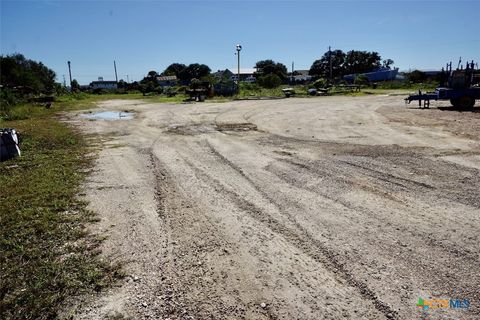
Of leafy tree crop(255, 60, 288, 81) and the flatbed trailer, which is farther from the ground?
leafy tree crop(255, 60, 288, 81)

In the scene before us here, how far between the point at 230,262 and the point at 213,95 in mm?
34522

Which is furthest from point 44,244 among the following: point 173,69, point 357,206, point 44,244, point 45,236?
point 173,69

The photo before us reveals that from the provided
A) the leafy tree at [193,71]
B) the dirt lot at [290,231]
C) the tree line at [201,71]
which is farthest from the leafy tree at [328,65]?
the dirt lot at [290,231]

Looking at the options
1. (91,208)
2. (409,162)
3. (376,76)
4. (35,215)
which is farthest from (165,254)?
(376,76)

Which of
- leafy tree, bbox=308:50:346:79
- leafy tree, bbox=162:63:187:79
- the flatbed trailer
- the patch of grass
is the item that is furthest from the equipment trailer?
leafy tree, bbox=162:63:187:79

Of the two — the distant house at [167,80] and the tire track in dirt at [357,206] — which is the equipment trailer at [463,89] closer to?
the tire track in dirt at [357,206]

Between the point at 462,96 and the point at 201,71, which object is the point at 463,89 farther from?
the point at 201,71

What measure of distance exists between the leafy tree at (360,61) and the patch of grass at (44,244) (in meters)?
110

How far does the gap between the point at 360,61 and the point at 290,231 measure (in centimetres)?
11270

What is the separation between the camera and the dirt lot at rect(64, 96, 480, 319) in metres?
3.38

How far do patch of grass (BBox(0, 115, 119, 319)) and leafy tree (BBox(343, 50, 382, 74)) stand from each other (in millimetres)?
109536

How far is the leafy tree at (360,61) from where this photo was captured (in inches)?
4149

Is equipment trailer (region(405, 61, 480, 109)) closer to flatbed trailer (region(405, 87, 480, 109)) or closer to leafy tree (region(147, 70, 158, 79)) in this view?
flatbed trailer (region(405, 87, 480, 109))

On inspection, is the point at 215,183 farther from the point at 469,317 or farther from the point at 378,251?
the point at 469,317
